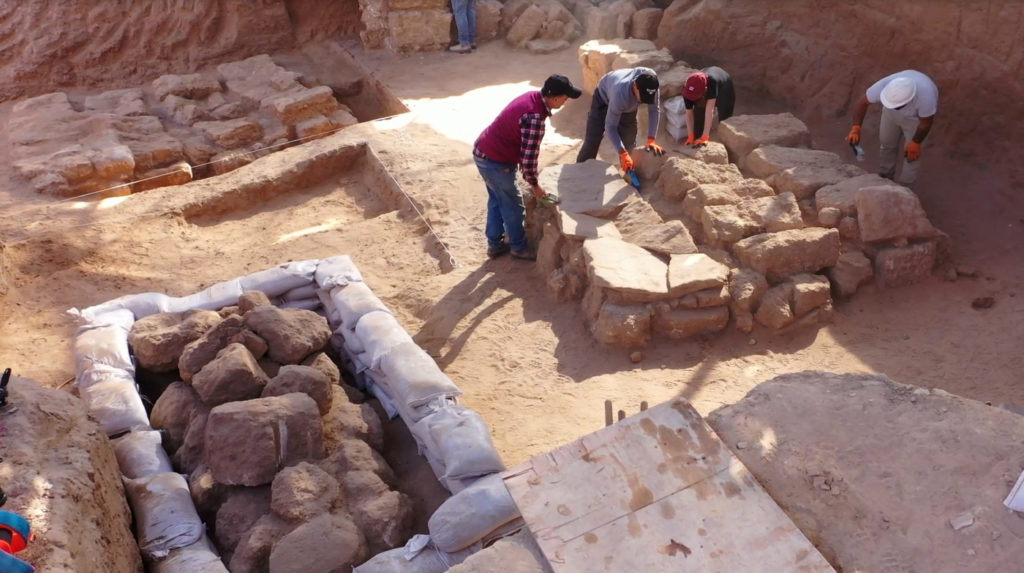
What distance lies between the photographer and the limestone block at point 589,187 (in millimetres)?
6387

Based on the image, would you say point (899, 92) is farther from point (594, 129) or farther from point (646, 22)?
point (646, 22)

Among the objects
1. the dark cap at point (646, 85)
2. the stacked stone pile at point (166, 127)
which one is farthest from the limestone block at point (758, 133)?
the stacked stone pile at point (166, 127)

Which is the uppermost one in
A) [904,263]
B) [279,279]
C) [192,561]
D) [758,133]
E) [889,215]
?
[758,133]

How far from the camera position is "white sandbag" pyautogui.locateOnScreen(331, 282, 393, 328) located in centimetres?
554

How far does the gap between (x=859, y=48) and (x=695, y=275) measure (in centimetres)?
407

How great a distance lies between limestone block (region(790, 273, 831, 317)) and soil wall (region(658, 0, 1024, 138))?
8.77ft

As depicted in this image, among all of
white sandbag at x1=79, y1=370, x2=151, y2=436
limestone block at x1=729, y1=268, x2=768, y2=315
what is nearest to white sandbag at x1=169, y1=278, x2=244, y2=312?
white sandbag at x1=79, y1=370, x2=151, y2=436

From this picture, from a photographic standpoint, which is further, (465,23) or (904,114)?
(465,23)

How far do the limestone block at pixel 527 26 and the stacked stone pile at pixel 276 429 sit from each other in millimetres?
6877

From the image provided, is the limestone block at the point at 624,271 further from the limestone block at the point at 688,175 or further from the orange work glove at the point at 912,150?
the orange work glove at the point at 912,150

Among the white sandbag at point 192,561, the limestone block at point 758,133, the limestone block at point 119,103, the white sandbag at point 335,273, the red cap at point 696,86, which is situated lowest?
the white sandbag at point 192,561

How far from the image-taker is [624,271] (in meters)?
5.69

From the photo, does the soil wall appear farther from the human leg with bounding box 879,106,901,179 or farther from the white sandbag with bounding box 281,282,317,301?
the white sandbag with bounding box 281,282,317,301

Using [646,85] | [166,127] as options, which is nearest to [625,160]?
[646,85]
